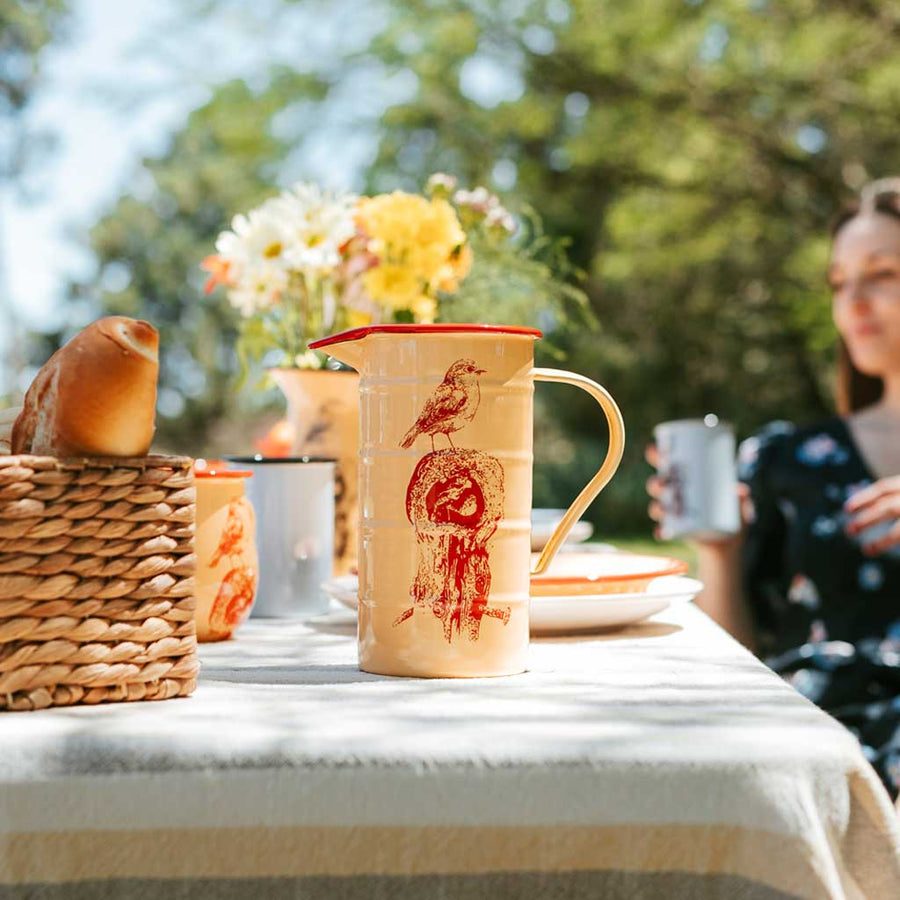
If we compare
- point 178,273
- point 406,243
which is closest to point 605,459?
point 406,243

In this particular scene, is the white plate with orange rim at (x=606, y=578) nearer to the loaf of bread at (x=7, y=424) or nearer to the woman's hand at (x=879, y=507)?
the loaf of bread at (x=7, y=424)

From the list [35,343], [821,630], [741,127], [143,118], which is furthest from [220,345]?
[821,630]

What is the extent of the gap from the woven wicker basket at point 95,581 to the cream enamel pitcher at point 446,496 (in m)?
0.13

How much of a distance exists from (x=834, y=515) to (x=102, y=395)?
177 cm

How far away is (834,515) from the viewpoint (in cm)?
222

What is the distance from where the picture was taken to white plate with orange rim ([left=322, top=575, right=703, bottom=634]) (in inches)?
39.6

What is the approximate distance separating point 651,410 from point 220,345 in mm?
7036

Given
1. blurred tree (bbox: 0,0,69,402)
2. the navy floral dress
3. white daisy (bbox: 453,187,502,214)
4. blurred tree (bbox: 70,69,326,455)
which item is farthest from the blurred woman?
blurred tree (bbox: 70,69,326,455)

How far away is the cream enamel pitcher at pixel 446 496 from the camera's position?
31.3 inches

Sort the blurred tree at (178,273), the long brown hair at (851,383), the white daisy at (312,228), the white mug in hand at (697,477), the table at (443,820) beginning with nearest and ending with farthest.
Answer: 1. the table at (443,820)
2. the white daisy at (312,228)
3. the white mug in hand at (697,477)
4. the long brown hair at (851,383)
5. the blurred tree at (178,273)

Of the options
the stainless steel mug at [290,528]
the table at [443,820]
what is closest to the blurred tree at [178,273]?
the stainless steel mug at [290,528]

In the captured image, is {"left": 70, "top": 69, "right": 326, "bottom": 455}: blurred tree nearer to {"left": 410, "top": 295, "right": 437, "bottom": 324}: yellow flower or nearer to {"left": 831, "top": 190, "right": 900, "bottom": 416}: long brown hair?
{"left": 831, "top": 190, "right": 900, "bottom": 416}: long brown hair

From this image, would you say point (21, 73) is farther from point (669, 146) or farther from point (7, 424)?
point (7, 424)

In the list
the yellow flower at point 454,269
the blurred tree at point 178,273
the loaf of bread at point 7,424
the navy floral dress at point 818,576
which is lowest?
the navy floral dress at point 818,576
